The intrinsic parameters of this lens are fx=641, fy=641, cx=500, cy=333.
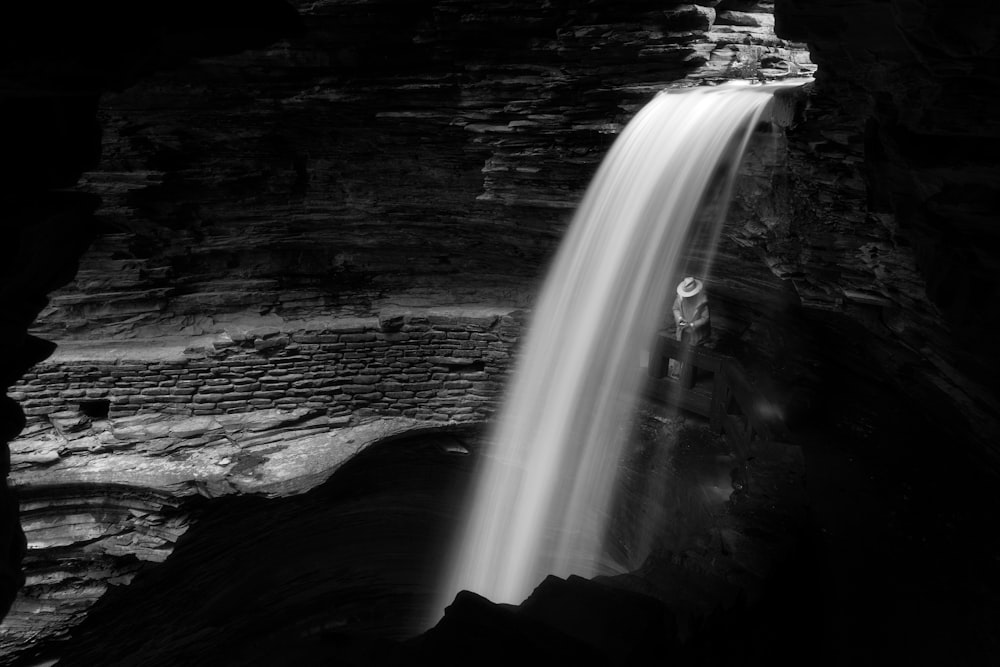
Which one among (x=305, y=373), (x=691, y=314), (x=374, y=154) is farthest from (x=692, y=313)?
(x=305, y=373)

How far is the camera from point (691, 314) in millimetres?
6879

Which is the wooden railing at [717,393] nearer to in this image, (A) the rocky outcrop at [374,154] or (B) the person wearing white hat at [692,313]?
(B) the person wearing white hat at [692,313]

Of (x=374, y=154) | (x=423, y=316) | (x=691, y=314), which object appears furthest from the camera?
(x=423, y=316)

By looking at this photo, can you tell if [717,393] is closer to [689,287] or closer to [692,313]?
[692,313]

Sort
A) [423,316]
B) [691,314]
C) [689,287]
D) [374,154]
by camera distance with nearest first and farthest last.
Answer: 1. [689,287]
2. [691,314]
3. [374,154]
4. [423,316]

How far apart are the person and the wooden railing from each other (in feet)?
0.35

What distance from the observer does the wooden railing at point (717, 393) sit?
5582 millimetres

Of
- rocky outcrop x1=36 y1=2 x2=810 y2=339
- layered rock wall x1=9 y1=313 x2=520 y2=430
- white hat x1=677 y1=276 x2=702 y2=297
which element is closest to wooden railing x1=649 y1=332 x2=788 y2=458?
white hat x1=677 y1=276 x2=702 y2=297

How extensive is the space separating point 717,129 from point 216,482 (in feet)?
20.9

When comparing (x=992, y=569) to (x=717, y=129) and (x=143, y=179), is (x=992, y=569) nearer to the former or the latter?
(x=717, y=129)

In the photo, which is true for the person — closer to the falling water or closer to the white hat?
the white hat

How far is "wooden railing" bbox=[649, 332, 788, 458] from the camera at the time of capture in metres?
5.58

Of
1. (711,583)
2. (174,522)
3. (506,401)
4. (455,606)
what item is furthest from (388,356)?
(455,606)

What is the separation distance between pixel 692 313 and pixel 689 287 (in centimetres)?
30
